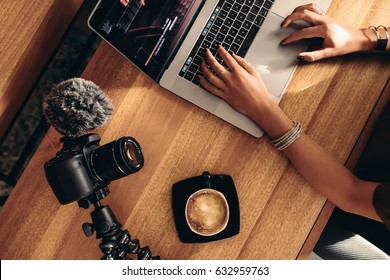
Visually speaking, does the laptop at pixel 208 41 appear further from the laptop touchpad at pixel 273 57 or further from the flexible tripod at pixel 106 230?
the flexible tripod at pixel 106 230

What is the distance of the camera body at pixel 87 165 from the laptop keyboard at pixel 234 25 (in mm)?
328

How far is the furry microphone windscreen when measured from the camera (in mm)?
694

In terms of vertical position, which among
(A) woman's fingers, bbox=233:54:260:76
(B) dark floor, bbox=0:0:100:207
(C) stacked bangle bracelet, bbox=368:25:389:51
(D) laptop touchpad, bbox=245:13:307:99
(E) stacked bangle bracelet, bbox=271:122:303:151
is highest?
(C) stacked bangle bracelet, bbox=368:25:389:51

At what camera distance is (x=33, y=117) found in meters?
1.45

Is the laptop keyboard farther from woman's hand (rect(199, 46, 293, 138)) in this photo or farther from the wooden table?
the wooden table

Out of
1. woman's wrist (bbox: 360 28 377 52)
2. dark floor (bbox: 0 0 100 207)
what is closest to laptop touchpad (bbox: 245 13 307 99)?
woman's wrist (bbox: 360 28 377 52)

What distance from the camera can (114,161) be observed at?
71 centimetres

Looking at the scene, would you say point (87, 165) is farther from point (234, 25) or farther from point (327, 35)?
point (327, 35)

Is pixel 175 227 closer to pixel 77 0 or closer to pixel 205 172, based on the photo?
pixel 205 172

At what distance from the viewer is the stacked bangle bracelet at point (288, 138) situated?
838 millimetres

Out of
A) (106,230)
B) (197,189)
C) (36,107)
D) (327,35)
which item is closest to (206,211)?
(197,189)

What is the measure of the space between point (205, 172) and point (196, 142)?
3.1 inches

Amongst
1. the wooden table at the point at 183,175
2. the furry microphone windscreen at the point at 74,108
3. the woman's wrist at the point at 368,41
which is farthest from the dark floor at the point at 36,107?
the woman's wrist at the point at 368,41

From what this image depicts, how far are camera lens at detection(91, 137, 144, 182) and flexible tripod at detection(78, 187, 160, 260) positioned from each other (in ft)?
Answer: 0.17
